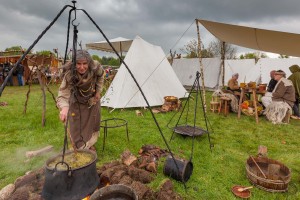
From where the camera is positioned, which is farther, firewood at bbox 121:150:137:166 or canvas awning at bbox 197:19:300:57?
canvas awning at bbox 197:19:300:57

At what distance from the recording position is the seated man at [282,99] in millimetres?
5820

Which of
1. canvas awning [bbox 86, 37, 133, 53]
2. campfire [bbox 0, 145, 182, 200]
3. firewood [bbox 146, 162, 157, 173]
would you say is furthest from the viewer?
canvas awning [bbox 86, 37, 133, 53]

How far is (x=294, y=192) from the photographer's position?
2.74m

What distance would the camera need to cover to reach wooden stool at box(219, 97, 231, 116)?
6656 mm

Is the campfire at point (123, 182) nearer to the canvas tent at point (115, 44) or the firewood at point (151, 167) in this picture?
the firewood at point (151, 167)

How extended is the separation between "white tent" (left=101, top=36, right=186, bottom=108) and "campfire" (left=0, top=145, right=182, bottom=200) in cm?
373

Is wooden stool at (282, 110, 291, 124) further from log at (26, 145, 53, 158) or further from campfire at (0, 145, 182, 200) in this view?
log at (26, 145, 53, 158)

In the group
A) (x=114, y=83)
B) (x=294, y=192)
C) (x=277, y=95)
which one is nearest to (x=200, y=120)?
(x=277, y=95)

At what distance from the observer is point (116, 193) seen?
2.05 metres

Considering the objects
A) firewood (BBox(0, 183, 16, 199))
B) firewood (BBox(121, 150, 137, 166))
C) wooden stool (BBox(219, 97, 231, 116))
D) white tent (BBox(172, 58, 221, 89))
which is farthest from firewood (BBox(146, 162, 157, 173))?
white tent (BBox(172, 58, 221, 89))

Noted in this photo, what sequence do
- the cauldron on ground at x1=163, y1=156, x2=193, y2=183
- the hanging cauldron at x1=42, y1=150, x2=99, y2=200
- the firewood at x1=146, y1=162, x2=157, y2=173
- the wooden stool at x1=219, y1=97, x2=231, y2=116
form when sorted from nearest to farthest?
the hanging cauldron at x1=42, y1=150, x2=99, y2=200
the cauldron on ground at x1=163, y1=156, x2=193, y2=183
the firewood at x1=146, y1=162, x2=157, y2=173
the wooden stool at x1=219, y1=97, x2=231, y2=116

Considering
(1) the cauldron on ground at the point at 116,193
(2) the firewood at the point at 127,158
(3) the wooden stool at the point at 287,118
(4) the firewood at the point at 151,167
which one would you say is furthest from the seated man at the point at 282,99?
(1) the cauldron on ground at the point at 116,193

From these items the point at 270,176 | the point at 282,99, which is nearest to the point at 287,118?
the point at 282,99

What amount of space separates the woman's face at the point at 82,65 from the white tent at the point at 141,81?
4.02 m
